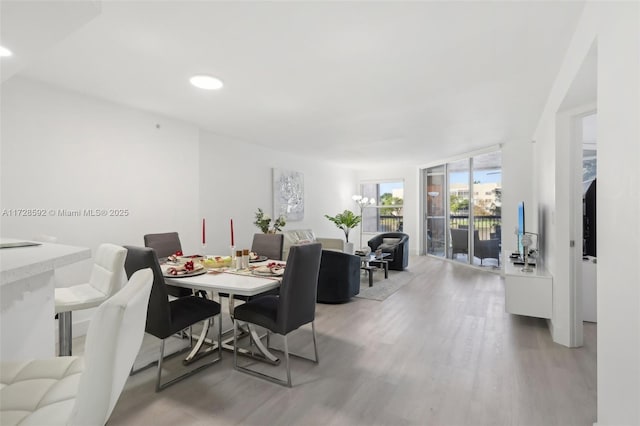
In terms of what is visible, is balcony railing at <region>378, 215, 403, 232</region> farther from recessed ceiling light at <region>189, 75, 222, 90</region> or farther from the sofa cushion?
the sofa cushion

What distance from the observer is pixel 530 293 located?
317 cm

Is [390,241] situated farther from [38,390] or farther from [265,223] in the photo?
[38,390]

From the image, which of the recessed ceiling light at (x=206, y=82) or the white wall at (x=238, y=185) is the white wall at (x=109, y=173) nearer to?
the white wall at (x=238, y=185)

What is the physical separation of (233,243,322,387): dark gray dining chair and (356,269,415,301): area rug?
2156 millimetres

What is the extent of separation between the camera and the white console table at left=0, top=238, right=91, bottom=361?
1.07 m

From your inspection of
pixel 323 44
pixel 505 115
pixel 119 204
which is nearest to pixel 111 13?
pixel 323 44

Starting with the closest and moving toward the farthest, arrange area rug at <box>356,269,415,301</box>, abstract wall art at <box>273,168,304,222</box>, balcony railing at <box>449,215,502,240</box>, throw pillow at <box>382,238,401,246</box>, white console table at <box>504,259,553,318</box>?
1. white console table at <box>504,259,553,318</box>
2. area rug at <box>356,269,415,301</box>
3. abstract wall art at <box>273,168,304,222</box>
4. balcony railing at <box>449,215,502,240</box>
5. throw pillow at <box>382,238,401,246</box>

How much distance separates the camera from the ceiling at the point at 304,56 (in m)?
1.81

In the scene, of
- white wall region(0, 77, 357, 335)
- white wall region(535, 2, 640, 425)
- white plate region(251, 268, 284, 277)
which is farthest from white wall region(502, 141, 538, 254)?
white wall region(0, 77, 357, 335)

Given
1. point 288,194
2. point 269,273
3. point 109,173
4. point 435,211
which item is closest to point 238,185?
point 288,194

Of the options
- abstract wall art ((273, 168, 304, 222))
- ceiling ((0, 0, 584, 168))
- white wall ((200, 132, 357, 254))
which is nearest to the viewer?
ceiling ((0, 0, 584, 168))

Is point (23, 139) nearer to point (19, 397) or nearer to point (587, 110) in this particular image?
point (19, 397)

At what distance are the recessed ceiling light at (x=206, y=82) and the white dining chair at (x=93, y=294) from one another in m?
1.62

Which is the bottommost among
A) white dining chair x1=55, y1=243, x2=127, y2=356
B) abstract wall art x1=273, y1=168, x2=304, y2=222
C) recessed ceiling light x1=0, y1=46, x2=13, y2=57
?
white dining chair x1=55, y1=243, x2=127, y2=356
